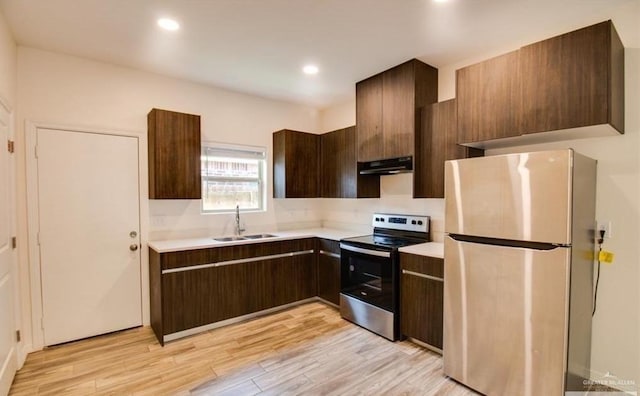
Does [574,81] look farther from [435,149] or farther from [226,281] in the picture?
[226,281]

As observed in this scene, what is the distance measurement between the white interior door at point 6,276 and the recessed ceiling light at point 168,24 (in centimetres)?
129

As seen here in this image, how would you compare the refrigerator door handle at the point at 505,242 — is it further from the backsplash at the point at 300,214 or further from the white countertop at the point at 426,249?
the backsplash at the point at 300,214

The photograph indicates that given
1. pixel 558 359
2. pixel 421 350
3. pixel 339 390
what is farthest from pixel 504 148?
pixel 339 390

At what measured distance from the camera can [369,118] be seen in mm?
3566

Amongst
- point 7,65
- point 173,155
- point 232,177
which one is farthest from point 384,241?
→ point 7,65

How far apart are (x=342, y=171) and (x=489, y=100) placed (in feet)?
6.56

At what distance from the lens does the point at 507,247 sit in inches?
79.2

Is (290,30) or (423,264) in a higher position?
(290,30)

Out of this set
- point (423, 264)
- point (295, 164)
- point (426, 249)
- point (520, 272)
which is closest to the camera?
point (520, 272)

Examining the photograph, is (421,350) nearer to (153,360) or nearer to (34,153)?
(153,360)

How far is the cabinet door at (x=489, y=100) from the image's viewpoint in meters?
2.26

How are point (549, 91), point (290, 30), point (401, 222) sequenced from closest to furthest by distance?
point (549, 91), point (290, 30), point (401, 222)

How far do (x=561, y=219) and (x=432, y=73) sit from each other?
2061 millimetres

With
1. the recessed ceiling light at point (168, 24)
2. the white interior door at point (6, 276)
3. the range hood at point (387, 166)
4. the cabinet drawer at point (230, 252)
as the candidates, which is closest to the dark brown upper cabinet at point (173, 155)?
the cabinet drawer at point (230, 252)
